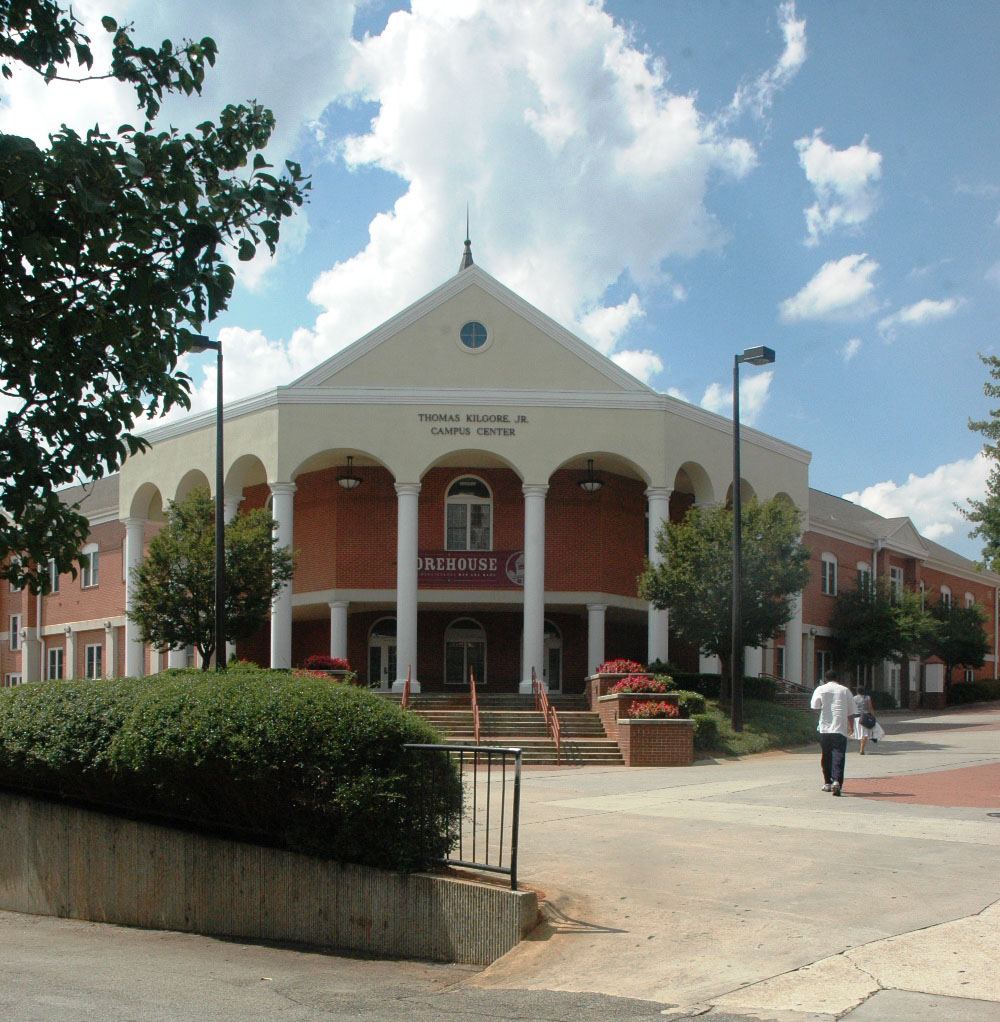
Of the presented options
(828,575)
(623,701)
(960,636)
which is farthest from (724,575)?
(960,636)

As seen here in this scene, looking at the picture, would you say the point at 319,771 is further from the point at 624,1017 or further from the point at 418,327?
the point at 418,327

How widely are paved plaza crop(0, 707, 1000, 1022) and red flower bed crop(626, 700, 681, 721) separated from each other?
971 cm

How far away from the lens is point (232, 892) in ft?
33.4

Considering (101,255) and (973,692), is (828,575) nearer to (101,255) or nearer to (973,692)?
(973,692)

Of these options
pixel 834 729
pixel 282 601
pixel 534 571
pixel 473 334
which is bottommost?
pixel 834 729

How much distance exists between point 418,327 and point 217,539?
352 inches

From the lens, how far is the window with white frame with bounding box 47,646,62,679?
4491cm

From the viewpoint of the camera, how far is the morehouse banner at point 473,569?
3108 cm

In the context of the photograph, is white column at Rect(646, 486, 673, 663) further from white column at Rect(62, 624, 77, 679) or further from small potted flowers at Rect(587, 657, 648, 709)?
white column at Rect(62, 624, 77, 679)

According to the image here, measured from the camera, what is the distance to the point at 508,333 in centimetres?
3008

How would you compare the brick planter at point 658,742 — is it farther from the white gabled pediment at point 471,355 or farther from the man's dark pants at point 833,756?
the white gabled pediment at point 471,355

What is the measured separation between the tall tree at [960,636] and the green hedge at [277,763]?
41.8m

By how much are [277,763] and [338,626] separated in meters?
22.1

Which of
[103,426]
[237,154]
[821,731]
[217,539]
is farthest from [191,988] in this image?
[217,539]
